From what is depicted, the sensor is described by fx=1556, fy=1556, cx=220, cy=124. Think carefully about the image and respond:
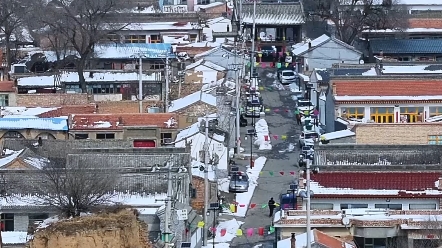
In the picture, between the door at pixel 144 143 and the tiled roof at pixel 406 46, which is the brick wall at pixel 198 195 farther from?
the tiled roof at pixel 406 46

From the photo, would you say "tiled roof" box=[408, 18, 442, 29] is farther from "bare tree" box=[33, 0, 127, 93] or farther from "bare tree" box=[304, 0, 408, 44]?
"bare tree" box=[33, 0, 127, 93]

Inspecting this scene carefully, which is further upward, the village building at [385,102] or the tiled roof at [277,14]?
the tiled roof at [277,14]

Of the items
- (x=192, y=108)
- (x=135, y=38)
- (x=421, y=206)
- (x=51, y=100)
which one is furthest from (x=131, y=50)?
(x=421, y=206)

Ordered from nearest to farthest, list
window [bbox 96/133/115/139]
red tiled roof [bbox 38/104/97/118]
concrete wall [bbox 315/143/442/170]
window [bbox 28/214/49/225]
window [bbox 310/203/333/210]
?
1. window [bbox 28/214/49/225]
2. window [bbox 310/203/333/210]
3. concrete wall [bbox 315/143/442/170]
4. window [bbox 96/133/115/139]
5. red tiled roof [bbox 38/104/97/118]

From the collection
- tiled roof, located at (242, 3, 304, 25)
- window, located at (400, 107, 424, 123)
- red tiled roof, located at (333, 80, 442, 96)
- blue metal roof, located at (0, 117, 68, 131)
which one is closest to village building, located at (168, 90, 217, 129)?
blue metal roof, located at (0, 117, 68, 131)

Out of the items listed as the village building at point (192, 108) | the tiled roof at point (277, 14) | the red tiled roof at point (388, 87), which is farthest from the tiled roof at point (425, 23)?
the village building at point (192, 108)

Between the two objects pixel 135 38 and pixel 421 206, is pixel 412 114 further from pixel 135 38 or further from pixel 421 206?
pixel 135 38

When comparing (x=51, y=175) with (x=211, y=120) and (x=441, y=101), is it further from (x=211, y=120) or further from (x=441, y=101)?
(x=441, y=101)
